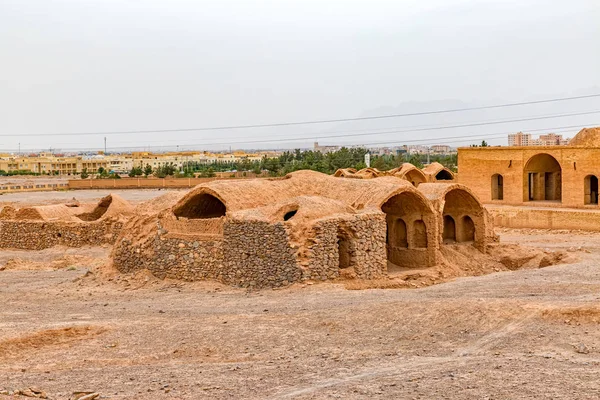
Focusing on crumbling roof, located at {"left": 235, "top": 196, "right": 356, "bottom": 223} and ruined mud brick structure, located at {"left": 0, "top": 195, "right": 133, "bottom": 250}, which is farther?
ruined mud brick structure, located at {"left": 0, "top": 195, "right": 133, "bottom": 250}

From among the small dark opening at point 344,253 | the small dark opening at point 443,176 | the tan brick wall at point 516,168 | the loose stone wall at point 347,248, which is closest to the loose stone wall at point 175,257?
the loose stone wall at point 347,248

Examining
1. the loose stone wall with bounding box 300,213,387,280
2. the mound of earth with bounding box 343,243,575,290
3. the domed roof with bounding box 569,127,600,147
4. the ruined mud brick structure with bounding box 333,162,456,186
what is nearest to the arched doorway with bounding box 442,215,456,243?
the mound of earth with bounding box 343,243,575,290

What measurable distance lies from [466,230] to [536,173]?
14254 mm

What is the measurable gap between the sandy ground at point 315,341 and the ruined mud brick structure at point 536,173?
15.9 meters

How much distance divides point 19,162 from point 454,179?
119 metres

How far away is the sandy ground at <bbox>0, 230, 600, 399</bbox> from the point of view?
34.2ft

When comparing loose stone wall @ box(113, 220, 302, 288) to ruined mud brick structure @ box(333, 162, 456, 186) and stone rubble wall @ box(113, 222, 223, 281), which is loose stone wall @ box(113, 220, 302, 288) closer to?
stone rubble wall @ box(113, 222, 223, 281)

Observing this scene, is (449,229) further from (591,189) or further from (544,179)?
(544,179)

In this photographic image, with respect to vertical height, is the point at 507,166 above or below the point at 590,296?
above

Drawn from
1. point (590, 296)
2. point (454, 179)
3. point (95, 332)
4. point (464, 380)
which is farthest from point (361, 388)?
point (454, 179)

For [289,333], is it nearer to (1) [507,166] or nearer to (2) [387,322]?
(2) [387,322]

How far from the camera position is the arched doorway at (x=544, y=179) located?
38781mm

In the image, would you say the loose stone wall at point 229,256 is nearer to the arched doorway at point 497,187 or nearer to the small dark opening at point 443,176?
the arched doorway at point 497,187

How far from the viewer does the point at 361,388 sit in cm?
1022
